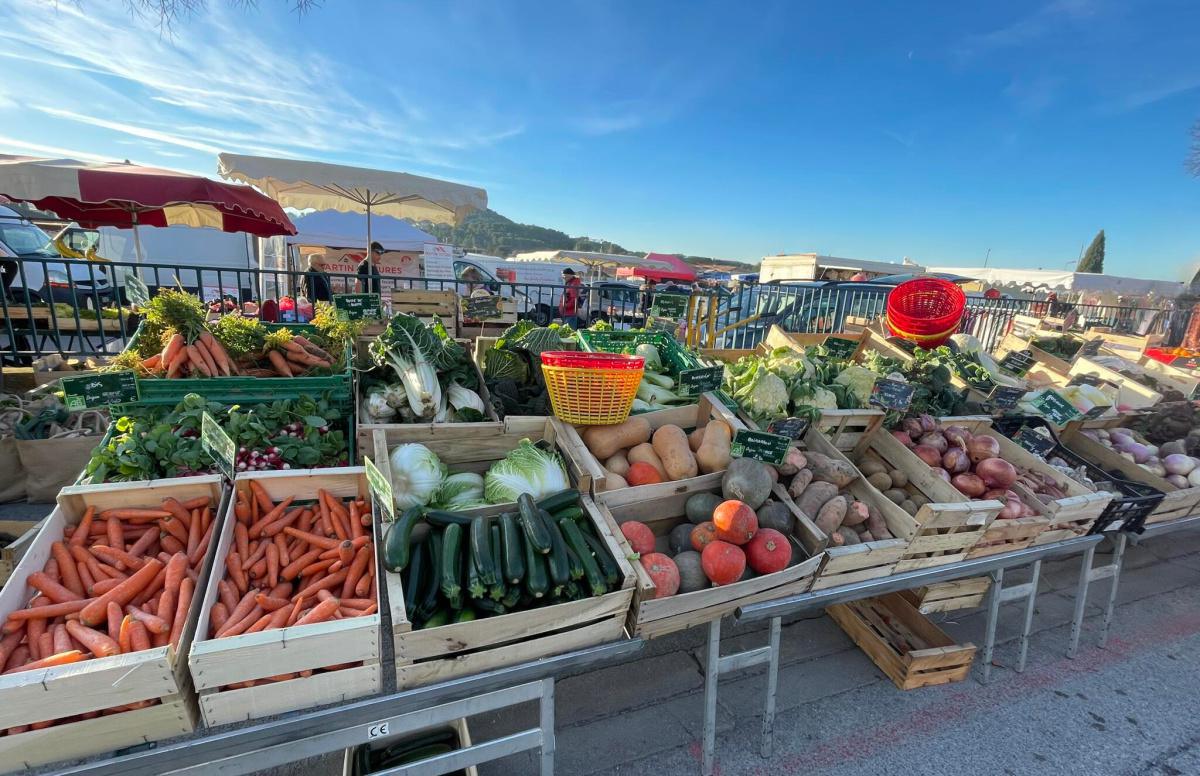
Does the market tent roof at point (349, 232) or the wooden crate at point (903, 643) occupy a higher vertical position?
the market tent roof at point (349, 232)

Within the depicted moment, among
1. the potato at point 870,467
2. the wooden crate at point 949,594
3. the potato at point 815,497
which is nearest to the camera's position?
the potato at point 815,497

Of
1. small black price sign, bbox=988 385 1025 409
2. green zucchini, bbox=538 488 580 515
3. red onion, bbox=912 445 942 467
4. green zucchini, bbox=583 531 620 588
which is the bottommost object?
green zucchini, bbox=583 531 620 588

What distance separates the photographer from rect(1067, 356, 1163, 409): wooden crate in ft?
15.9

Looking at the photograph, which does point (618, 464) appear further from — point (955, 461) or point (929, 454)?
point (955, 461)

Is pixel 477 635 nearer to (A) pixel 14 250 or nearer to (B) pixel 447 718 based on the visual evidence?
(B) pixel 447 718

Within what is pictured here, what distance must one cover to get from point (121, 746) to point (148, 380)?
6.32 ft

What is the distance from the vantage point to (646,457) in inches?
109

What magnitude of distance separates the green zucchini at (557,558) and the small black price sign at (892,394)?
228 cm

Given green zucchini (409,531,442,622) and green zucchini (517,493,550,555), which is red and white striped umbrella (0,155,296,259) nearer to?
green zucchini (409,531,442,622)

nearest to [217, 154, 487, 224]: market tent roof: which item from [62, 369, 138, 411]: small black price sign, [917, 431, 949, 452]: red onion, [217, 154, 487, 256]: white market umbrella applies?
[217, 154, 487, 256]: white market umbrella

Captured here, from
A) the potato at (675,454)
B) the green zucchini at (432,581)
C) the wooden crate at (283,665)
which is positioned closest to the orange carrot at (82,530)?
the wooden crate at (283,665)

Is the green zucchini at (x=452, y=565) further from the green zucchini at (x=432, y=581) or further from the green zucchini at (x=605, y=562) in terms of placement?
the green zucchini at (x=605, y=562)

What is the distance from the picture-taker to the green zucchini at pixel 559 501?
7.52 ft

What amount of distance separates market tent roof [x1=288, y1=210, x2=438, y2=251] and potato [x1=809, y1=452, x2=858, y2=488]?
16.9 meters
